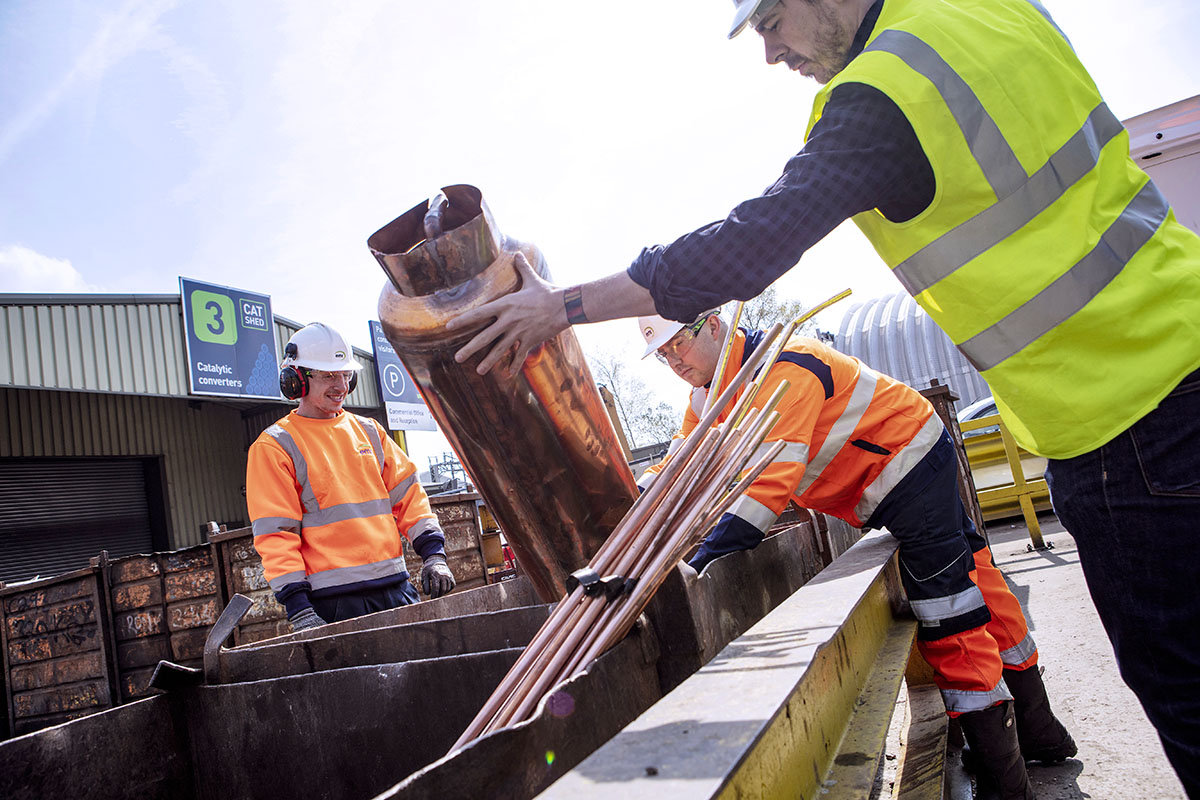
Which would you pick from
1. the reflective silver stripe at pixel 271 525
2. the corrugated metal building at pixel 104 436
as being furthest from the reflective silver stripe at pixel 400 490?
the corrugated metal building at pixel 104 436

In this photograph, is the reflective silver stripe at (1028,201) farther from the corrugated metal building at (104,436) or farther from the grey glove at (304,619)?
the corrugated metal building at (104,436)

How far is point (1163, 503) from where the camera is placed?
1.37 metres

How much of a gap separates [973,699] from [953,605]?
0.99 ft

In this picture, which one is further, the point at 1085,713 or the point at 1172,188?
the point at 1172,188

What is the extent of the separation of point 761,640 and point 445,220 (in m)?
1.20

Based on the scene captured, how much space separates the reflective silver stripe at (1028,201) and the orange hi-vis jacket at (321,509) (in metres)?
2.63

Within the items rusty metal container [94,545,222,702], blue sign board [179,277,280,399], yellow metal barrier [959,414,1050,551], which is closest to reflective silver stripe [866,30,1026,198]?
rusty metal container [94,545,222,702]

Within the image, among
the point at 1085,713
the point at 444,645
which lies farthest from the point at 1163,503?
the point at 1085,713

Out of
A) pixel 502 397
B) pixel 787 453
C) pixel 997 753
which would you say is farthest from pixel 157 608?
pixel 997 753

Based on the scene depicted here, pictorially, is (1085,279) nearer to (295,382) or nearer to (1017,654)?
(1017,654)

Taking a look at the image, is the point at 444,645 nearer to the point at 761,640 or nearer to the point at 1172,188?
the point at 761,640

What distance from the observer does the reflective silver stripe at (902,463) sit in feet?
8.74

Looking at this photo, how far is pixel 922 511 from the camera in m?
2.63

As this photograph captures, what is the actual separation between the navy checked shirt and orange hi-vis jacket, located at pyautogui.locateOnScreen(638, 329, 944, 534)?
927mm
